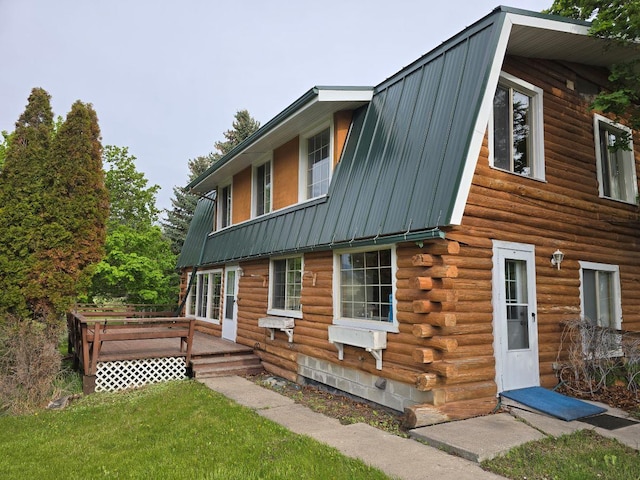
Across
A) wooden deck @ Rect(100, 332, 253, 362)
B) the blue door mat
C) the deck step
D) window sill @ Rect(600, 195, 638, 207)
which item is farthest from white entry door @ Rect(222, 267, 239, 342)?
window sill @ Rect(600, 195, 638, 207)

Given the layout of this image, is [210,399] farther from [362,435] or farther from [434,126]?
[434,126]

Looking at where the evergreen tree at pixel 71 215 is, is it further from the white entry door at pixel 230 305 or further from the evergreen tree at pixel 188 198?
the evergreen tree at pixel 188 198

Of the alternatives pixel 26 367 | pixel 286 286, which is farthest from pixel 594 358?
pixel 26 367

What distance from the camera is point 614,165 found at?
8.45 metres

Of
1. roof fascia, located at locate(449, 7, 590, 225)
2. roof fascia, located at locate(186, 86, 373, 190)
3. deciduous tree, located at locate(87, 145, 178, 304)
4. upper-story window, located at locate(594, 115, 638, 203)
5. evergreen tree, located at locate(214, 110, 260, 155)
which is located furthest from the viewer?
evergreen tree, located at locate(214, 110, 260, 155)

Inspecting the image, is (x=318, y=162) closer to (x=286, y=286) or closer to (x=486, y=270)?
(x=286, y=286)

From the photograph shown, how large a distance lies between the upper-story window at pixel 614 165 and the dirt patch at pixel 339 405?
5884 millimetres

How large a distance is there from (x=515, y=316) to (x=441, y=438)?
8.22 ft

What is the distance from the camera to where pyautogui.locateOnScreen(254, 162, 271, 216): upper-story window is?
10.6 metres

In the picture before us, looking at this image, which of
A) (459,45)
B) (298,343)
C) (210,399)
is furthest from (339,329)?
(459,45)

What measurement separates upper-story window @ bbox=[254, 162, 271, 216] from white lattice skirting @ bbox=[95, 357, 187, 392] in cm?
417

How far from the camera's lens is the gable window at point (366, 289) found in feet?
20.5

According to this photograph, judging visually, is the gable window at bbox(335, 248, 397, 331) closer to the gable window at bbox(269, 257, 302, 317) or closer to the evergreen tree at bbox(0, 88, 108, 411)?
the gable window at bbox(269, 257, 302, 317)

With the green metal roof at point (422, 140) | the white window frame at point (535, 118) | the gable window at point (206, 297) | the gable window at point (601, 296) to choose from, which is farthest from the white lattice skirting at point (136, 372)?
the gable window at point (601, 296)
